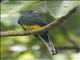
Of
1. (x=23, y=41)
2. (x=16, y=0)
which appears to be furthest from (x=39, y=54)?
(x=16, y=0)

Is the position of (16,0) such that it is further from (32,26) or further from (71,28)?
(71,28)

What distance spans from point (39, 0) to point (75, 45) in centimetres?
19

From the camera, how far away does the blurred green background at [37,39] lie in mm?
565

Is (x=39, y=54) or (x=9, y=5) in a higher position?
(x=9, y=5)

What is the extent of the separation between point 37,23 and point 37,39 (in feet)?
0.18

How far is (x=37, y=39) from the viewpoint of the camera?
63 cm

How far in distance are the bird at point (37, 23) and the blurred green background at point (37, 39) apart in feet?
0.04

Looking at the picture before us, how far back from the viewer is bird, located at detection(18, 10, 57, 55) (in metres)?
0.53

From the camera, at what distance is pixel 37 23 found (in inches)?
26.2

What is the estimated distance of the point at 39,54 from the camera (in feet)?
2.64

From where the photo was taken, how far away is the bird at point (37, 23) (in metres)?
0.53

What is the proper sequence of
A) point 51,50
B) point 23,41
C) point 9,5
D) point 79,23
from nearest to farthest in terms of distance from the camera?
1. point 51,50
2. point 9,5
3. point 79,23
4. point 23,41

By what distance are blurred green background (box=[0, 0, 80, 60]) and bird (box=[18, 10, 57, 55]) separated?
12 millimetres

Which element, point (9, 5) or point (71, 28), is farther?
point (71, 28)
